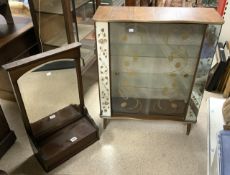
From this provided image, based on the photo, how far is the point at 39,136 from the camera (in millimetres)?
1565

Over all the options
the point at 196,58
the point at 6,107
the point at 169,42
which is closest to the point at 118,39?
the point at 169,42

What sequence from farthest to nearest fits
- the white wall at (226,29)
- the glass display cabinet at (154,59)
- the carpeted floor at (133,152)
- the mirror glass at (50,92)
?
1. the white wall at (226,29)
2. the mirror glass at (50,92)
3. the carpeted floor at (133,152)
4. the glass display cabinet at (154,59)

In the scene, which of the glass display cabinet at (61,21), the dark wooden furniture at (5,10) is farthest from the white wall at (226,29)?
the dark wooden furniture at (5,10)

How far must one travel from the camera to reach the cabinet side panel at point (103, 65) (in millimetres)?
1313

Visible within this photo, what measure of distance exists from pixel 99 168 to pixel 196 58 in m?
1.01

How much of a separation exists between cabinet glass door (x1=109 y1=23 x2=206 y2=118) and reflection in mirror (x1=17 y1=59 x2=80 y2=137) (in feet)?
1.47

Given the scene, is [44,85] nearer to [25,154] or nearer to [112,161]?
[25,154]

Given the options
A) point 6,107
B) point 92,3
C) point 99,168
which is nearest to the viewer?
point 99,168

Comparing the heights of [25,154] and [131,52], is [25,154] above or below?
below

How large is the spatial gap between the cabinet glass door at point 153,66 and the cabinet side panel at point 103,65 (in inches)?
2.3

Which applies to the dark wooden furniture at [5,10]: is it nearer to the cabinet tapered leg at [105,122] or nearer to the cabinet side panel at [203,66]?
the cabinet tapered leg at [105,122]

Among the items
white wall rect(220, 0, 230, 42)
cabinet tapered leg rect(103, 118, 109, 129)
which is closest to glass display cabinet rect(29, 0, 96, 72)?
cabinet tapered leg rect(103, 118, 109, 129)

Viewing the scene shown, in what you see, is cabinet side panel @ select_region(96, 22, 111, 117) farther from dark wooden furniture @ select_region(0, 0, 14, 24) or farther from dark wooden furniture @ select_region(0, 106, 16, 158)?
dark wooden furniture @ select_region(0, 0, 14, 24)

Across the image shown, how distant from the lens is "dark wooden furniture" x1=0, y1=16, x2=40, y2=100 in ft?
5.69
